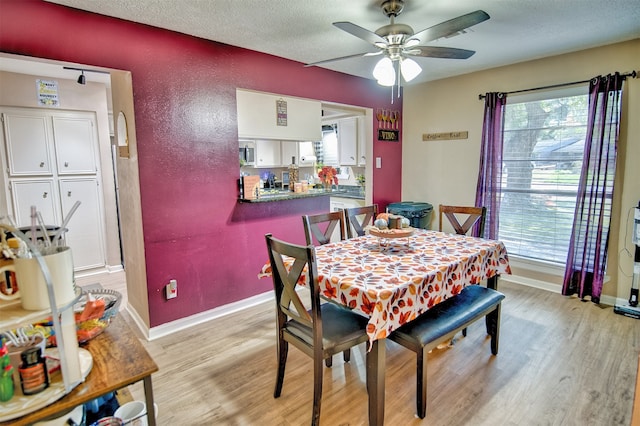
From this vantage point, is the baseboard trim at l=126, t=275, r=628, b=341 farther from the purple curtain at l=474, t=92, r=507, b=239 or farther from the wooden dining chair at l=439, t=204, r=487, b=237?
the wooden dining chair at l=439, t=204, r=487, b=237

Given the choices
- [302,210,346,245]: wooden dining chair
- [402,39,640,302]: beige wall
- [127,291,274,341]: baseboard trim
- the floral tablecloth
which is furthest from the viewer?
[402,39,640,302]: beige wall

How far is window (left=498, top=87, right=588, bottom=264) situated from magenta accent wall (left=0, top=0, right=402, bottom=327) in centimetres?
240

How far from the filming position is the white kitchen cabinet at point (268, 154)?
523 cm

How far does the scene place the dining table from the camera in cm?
164

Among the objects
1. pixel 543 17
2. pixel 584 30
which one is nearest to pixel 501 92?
pixel 584 30

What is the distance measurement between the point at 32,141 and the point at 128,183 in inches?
72.7

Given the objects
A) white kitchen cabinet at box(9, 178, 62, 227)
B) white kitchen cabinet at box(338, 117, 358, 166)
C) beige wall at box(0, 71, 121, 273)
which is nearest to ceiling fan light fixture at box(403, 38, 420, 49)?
white kitchen cabinet at box(338, 117, 358, 166)

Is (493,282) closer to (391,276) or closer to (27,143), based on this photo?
(391,276)

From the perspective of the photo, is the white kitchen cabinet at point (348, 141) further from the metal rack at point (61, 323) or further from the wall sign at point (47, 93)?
the metal rack at point (61, 323)

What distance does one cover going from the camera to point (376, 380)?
1.68m

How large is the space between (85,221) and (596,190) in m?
5.46

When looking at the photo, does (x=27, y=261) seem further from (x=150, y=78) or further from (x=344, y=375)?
(x=150, y=78)

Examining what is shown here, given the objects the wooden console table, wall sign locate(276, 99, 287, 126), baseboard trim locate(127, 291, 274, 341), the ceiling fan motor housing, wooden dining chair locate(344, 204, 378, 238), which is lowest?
baseboard trim locate(127, 291, 274, 341)

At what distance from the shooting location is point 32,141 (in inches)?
146
